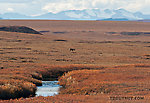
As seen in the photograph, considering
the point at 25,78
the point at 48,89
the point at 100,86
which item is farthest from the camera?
the point at 25,78

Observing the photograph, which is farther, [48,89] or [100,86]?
[48,89]

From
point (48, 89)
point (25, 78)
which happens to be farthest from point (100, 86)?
point (25, 78)

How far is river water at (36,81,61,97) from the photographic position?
2339 centimetres

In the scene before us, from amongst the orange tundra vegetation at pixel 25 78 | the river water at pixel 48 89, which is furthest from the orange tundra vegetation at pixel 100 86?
the orange tundra vegetation at pixel 25 78

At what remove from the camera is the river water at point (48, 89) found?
23391 millimetres

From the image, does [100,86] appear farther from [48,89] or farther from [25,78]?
[25,78]

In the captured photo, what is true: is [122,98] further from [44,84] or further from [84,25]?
[84,25]

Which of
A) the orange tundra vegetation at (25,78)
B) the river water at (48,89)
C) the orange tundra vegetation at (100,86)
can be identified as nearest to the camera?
the orange tundra vegetation at (100,86)

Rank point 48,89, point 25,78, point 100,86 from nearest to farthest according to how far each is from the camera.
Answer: point 100,86
point 48,89
point 25,78

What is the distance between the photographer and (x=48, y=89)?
25234 millimetres

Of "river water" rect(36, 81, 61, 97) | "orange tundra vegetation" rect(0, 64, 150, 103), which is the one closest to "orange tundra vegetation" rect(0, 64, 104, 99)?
"river water" rect(36, 81, 61, 97)

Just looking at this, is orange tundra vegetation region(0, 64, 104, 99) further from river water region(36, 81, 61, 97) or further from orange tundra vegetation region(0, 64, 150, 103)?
orange tundra vegetation region(0, 64, 150, 103)

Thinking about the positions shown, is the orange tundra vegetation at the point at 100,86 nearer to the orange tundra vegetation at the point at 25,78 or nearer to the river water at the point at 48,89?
the river water at the point at 48,89

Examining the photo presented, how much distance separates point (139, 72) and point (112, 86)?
25.2ft
